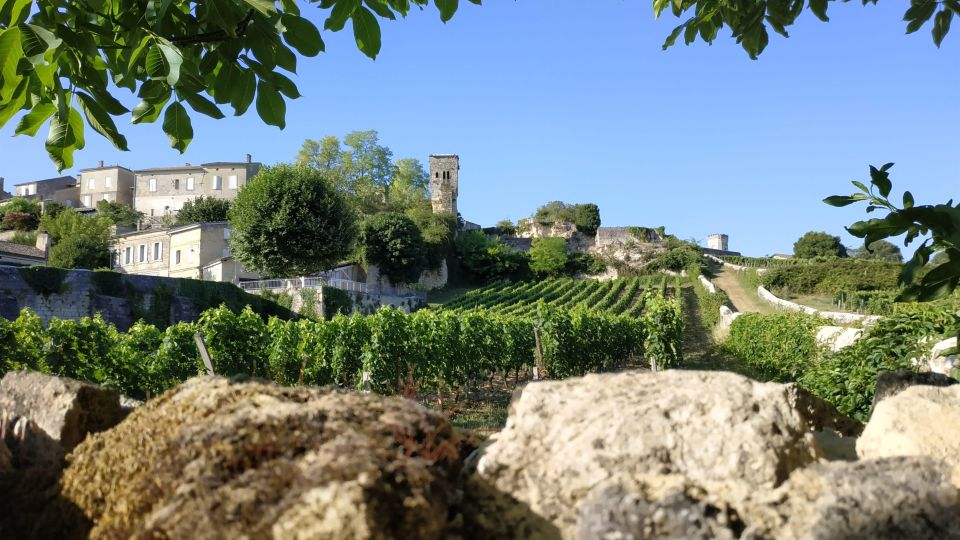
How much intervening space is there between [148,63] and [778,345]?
20.8 m

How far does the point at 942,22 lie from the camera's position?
4574 millimetres

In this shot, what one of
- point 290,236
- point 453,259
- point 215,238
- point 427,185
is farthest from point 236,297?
point 427,185

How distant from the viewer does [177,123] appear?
3.13 meters

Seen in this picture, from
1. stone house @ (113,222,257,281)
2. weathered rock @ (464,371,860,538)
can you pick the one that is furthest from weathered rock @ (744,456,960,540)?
stone house @ (113,222,257,281)

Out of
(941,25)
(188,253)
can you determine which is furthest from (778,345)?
(188,253)

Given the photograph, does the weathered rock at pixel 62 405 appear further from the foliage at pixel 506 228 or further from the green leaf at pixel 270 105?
the foliage at pixel 506 228

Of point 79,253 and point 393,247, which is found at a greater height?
point 393,247

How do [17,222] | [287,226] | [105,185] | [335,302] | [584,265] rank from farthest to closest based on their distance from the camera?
[105,185]
[584,265]
[17,222]
[287,226]
[335,302]

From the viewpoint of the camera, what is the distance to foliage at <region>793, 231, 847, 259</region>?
78.6m

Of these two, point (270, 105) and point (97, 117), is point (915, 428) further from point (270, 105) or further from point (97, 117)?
point (97, 117)

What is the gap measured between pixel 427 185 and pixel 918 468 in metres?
84.4

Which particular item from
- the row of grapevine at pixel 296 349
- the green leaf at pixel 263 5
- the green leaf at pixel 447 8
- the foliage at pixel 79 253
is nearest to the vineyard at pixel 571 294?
the row of grapevine at pixel 296 349

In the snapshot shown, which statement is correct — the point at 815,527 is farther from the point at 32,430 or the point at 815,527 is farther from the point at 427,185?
the point at 427,185

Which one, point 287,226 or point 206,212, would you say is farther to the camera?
point 206,212
